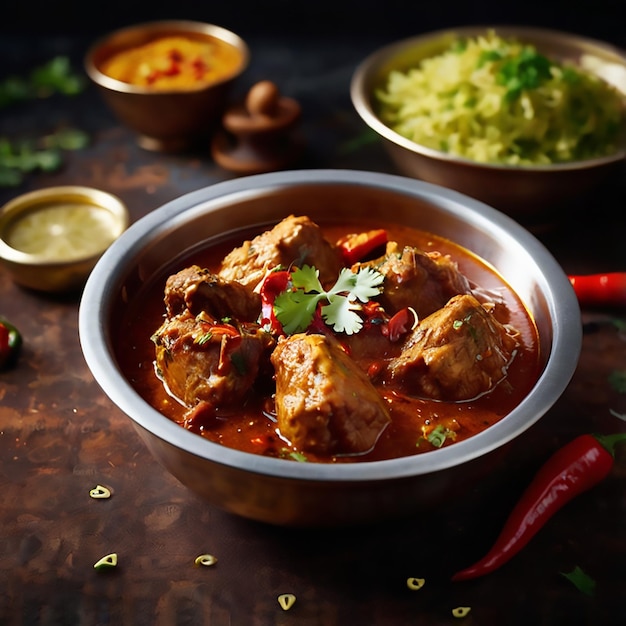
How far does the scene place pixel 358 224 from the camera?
489cm

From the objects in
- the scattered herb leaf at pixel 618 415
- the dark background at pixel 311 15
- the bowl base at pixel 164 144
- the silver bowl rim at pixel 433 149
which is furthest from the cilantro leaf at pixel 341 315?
the dark background at pixel 311 15

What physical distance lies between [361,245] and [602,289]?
5.40ft

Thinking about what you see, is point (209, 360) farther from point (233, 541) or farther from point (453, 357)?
point (453, 357)

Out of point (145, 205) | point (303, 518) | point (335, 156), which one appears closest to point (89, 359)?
point (303, 518)

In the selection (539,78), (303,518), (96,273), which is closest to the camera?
(303,518)

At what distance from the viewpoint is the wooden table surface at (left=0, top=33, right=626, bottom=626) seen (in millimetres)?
3502

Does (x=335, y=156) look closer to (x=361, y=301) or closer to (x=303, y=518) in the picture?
(x=361, y=301)

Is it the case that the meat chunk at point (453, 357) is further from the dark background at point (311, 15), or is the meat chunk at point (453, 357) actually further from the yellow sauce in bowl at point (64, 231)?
the dark background at point (311, 15)

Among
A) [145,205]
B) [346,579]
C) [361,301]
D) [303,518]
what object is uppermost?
[361,301]

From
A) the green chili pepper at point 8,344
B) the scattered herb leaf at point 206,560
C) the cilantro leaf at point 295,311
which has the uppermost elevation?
the cilantro leaf at point 295,311

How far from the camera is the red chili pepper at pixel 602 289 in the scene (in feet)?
16.6

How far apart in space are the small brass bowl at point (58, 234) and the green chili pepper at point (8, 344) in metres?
0.43

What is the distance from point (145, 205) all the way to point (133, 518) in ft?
9.48

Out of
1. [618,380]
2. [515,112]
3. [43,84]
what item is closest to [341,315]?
[618,380]
